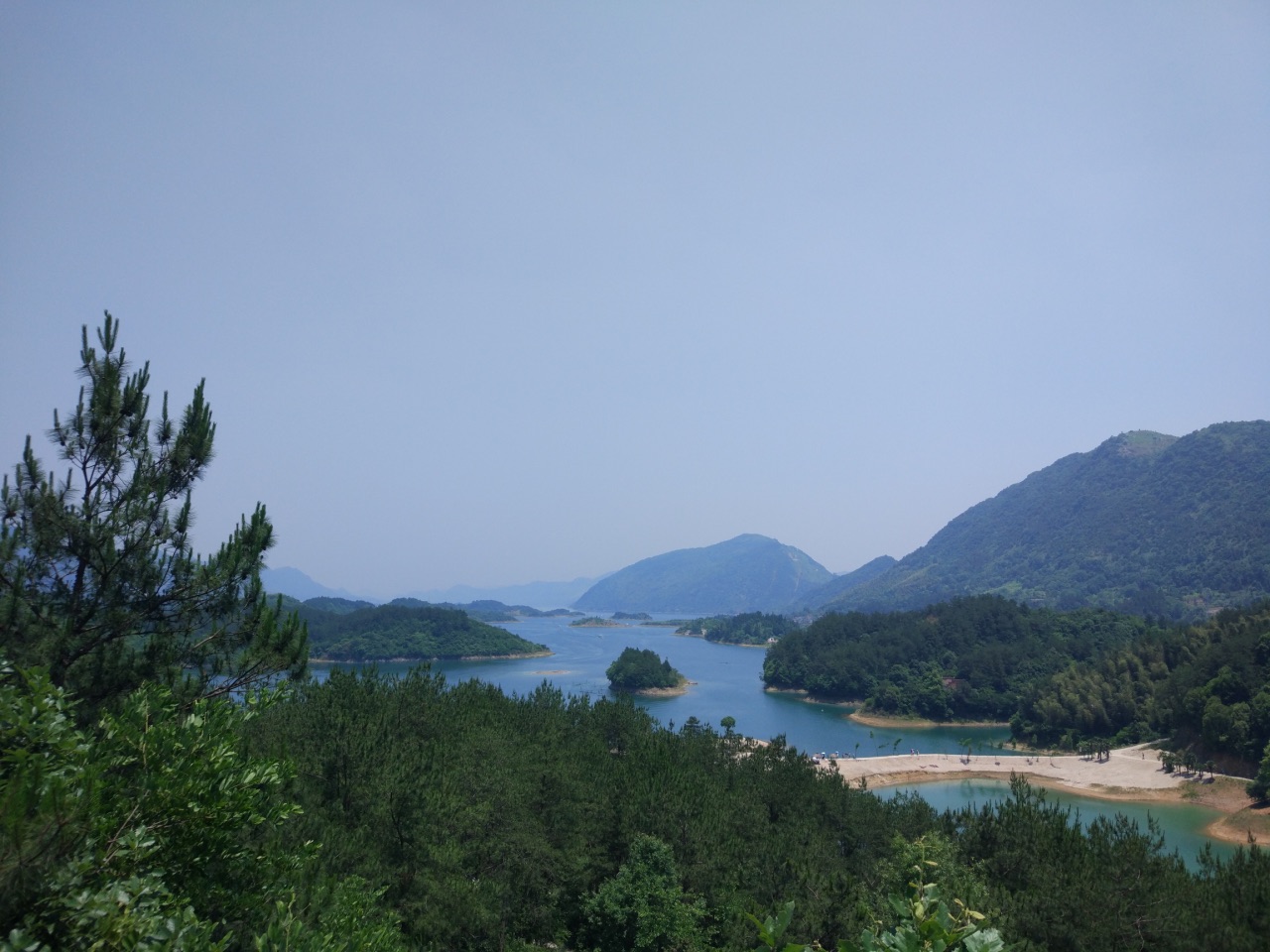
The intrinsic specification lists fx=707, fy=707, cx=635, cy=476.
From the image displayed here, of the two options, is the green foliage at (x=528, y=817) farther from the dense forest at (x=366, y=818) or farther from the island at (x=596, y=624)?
Answer: the island at (x=596, y=624)

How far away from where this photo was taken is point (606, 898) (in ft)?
45.7

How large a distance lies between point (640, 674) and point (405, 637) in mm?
35094

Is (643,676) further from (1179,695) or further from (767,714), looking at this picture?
(1179,695)

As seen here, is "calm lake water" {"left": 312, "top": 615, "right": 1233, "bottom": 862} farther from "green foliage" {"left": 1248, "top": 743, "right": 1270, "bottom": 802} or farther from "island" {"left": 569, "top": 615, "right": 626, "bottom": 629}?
"island" {"left": 569, "top": 615, "right": 626, "bottom": 629}

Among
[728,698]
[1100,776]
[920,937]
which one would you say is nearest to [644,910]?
[920,937]

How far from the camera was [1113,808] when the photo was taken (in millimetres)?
34438

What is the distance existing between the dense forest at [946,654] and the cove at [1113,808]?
23.3 m

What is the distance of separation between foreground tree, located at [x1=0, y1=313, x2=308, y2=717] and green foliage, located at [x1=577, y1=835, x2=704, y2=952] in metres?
8.78

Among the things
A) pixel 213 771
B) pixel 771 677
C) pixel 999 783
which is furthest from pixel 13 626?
pixel 771 677

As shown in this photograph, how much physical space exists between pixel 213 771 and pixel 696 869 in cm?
1358

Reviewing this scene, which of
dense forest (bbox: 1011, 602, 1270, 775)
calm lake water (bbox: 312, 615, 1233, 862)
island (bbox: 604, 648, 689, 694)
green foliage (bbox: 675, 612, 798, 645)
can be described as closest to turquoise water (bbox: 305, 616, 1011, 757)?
calm lake water (bbox: 312, 615, 1233, 862)

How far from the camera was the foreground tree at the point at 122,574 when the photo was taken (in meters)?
7.06

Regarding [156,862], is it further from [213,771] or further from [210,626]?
[210,626]

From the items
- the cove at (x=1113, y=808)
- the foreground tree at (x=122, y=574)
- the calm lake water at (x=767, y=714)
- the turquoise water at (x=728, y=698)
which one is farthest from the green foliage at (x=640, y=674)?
the foreground tree at (x=122, y=574)
